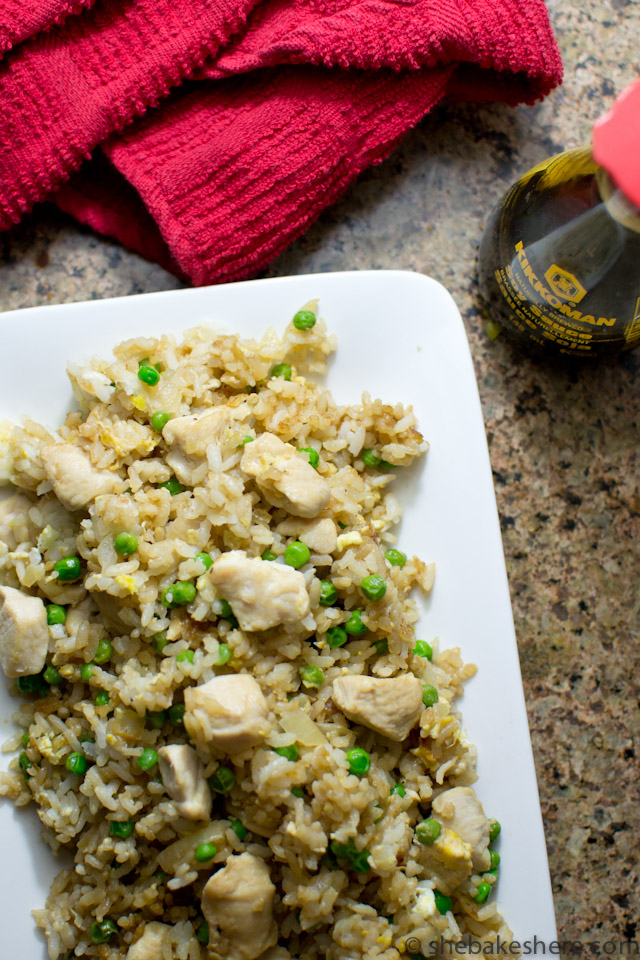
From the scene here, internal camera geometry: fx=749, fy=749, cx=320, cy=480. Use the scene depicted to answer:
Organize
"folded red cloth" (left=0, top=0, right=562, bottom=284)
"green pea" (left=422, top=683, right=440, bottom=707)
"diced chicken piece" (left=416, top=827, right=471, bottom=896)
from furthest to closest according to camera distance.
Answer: "folded red cloth" (left=0, top=0, right=562, bottom=284), "green pea" (left=422, top=683, right=440, bottom=707), "diced chicken piece" (left=416, top=827, right=471, bottom=896)

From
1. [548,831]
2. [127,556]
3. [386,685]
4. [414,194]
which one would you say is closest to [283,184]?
[414,194]

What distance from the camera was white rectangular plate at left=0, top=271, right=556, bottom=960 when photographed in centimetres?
164

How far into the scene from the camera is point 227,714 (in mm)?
1416

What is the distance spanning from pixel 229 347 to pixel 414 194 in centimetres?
88

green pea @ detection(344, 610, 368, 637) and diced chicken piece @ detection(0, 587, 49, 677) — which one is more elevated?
diced chicken piece @ detection(0, 587, 49, 677)

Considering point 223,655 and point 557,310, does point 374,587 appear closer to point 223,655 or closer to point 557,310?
point 223,655

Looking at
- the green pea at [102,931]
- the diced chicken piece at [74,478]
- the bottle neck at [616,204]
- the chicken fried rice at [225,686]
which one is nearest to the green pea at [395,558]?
the chicken fried rice at [225,686]

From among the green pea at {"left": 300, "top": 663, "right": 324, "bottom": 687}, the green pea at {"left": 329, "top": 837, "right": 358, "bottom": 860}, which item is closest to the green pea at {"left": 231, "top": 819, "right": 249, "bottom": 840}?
the green pea at {"left": 329, "top": 837, "right": 358, "bottom": 860}

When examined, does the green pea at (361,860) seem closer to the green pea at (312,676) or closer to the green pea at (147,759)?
the green pea at (312,676)

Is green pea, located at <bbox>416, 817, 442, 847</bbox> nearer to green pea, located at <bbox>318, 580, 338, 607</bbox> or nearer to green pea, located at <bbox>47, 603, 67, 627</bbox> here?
green pea, located at <bbox>318, 580, 338, 607</bbox>

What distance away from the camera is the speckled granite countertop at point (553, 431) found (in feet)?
6.68

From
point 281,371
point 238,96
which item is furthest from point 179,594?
point 238,96

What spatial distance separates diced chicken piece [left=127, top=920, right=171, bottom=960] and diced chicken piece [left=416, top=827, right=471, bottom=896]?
55cm

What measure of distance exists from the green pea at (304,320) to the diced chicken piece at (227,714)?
79 cm
